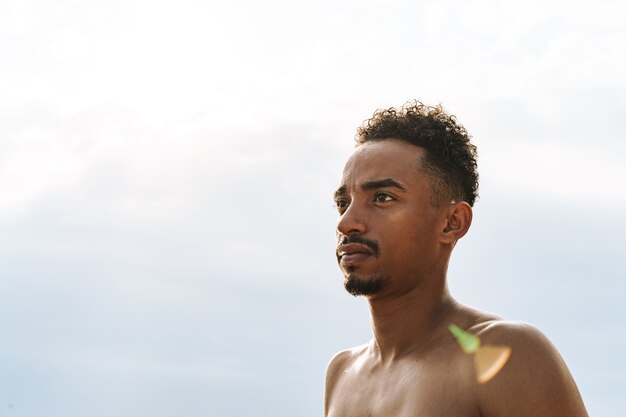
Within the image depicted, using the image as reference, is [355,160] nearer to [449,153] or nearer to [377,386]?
[449,153]

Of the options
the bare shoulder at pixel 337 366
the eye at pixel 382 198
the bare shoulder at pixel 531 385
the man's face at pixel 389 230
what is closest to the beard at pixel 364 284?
the man's face at pixel 389 230

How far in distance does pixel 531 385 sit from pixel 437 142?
6.69ft

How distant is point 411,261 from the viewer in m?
5.62

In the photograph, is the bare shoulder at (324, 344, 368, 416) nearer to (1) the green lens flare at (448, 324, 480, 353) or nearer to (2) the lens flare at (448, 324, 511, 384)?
(1) the green lens flare at (448, 324, 480, 353)

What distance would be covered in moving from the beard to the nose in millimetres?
294

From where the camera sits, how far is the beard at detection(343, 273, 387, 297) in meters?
5.56

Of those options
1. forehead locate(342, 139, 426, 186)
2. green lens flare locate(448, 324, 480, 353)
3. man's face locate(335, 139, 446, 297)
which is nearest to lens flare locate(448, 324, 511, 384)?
green lens flare locate(448, 324, 480, 353)

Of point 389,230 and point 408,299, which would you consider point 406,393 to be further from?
point 389,230

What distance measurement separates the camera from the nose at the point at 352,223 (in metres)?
5.58

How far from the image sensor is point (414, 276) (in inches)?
223

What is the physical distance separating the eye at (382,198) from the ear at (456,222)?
0.46 meters

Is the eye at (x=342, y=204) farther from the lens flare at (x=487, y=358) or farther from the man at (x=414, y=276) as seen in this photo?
the lens flare at (x=487, y=358)

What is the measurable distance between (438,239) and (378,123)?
1.09 meters

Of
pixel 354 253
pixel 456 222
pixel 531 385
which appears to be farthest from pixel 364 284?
pixel 531 385
